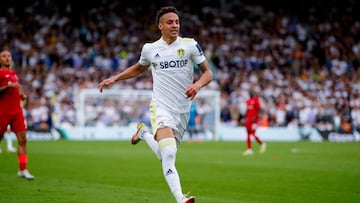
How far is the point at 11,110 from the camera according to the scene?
1445 cm

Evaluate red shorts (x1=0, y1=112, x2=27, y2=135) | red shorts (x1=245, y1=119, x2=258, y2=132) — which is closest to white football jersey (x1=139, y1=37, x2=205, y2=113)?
red shorts (x1=0, y1=112, x2=27, y2=135)

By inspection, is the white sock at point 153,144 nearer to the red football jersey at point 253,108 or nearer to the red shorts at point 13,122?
the red shorts at point 13,122

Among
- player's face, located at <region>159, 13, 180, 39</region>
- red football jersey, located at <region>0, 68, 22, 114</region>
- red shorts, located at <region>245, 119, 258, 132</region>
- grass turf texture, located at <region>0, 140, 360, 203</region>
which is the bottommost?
grass turf texture, located at <region>0, 140, 360, 203</region>

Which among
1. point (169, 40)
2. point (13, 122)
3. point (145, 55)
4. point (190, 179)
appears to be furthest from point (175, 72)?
point (13, 122)

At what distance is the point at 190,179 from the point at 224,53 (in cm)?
2916

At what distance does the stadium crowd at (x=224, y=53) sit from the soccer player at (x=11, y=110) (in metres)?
21.8

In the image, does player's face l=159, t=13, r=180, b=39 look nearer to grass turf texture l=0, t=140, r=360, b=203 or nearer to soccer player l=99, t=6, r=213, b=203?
soccer player l=99, t=6, r=213, b=203

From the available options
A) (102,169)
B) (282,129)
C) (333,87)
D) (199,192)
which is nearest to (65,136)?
(282,129)

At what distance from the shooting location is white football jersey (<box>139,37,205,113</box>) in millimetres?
9680

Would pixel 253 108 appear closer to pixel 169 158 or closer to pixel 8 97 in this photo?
pixel 8 97

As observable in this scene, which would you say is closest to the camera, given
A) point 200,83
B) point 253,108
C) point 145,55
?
point 200,83

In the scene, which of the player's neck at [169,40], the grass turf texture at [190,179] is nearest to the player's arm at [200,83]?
the player's neck at [169,40]

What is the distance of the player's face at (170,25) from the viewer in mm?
9672

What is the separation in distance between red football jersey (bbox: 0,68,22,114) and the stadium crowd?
71.5ft
